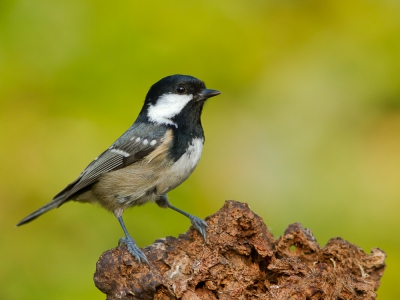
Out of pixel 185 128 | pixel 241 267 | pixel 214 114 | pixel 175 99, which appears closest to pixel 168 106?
pixel 175 99

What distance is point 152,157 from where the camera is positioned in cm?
327

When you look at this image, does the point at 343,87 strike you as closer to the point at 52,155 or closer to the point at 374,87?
the point at 374,87

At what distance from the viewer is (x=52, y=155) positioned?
386 cm

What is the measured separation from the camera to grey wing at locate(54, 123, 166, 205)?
3.32 metres

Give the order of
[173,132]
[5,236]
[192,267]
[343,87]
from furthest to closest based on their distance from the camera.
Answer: [343,87] < [5,236] < [173,132] < [192,267]

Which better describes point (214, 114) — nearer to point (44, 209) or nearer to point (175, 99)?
point (175, 99)

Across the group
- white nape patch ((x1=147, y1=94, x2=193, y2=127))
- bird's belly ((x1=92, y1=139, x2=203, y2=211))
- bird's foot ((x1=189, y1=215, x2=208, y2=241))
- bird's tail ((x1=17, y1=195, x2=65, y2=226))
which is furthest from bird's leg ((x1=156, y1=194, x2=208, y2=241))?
bird's tail ((x1=17, y1=195, x2=65, y2=226))

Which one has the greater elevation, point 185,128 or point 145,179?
point 185,128

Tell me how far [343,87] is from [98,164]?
1930mm

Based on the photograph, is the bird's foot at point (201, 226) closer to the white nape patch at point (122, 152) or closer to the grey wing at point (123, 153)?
the grey wing at point (123, 153)

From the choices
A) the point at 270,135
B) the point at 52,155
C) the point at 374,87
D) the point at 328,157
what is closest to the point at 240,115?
the point at 270,135

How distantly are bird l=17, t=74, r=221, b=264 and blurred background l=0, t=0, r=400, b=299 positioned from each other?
0.27 metres

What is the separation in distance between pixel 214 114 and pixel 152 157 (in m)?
1.04

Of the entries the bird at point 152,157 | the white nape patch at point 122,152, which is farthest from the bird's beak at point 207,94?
the white nape patch at point 122,152
